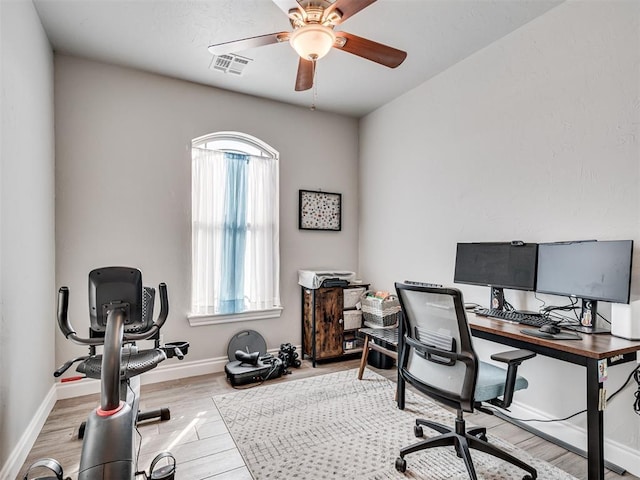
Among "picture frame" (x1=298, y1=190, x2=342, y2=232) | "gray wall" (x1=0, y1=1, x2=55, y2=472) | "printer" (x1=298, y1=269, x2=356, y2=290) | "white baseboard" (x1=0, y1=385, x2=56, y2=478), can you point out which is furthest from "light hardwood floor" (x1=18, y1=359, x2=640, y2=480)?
"picture frame" (x1=298, y1=190, x2=342, y2=232)

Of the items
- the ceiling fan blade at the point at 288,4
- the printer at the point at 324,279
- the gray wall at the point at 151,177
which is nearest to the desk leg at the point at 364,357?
the printer at the point at 324,279

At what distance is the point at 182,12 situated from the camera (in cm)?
236

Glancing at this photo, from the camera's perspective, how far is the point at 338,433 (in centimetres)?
230

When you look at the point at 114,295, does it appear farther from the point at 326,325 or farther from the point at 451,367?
the point at 326,325

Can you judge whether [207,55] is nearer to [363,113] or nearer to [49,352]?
[363,113]

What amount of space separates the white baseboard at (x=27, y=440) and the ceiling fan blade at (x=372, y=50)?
9.25 feet

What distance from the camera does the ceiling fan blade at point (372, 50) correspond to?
195cm

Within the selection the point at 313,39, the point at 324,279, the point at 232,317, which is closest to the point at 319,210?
the point at 324,279

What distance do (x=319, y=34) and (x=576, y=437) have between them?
2769mm

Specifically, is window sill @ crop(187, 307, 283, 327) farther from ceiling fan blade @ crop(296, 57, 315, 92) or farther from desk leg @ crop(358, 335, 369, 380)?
ceiling fan blade @ crop(296, 57, 315, 92)

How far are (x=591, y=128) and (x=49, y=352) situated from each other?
4035 millimetres

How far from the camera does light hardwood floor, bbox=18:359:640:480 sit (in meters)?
1.96

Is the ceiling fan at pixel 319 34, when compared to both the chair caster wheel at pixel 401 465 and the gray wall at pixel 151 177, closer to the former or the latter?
the gray wall at pixel 151 177

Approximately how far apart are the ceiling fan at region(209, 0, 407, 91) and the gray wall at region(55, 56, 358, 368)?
4.89ft
